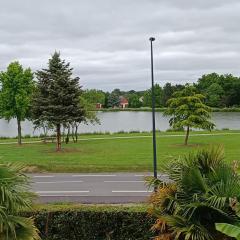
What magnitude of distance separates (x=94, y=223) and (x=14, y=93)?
90.1ft

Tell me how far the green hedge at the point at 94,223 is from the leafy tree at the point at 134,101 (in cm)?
13048

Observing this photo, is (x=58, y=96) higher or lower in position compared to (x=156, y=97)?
lower

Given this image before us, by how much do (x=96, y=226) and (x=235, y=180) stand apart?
155 inches

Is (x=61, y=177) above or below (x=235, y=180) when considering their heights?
below

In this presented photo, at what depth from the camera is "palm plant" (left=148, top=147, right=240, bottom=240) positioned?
907cm

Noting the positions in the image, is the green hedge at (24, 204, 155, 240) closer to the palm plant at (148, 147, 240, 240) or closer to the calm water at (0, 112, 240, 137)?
the palm plant at (148, 147, 240, 240)

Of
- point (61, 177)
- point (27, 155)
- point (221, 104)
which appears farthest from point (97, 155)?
point (221, 104)

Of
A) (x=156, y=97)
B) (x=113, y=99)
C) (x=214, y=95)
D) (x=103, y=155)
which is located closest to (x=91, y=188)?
(x=103, y=155)

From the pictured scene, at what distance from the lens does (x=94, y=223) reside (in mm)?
11984

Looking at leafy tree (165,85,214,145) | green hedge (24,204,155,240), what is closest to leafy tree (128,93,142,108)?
leafy tree (165,85,214,145)

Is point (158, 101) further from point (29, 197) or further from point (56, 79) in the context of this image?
point (29, 197)

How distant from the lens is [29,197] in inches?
370

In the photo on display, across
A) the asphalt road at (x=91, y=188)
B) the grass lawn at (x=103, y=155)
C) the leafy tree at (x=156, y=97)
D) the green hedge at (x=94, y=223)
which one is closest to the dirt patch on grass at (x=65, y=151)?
the grass lawn at (x=103, y=155)

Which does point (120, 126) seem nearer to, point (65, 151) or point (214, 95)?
point (65, 151)
